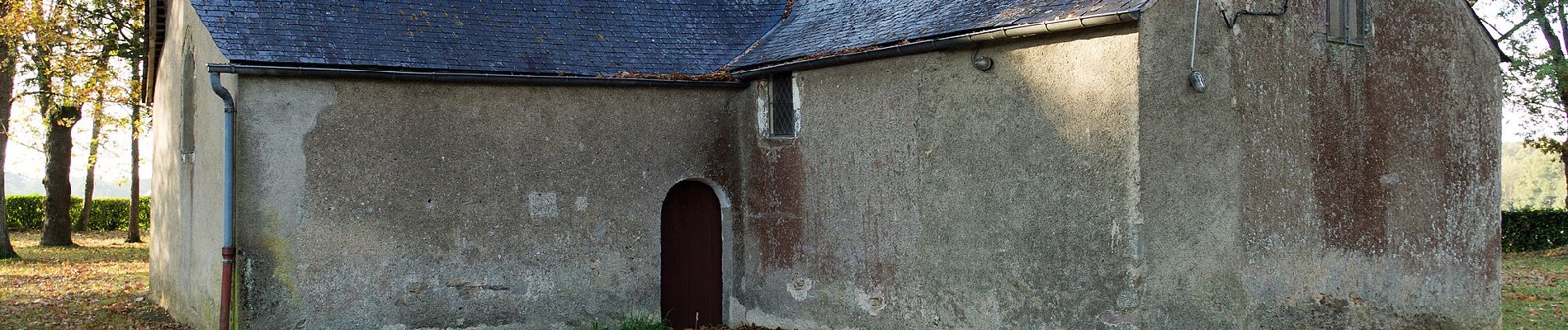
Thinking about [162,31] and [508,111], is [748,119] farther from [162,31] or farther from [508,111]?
[162,31]

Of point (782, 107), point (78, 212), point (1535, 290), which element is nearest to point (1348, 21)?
point (782, 107)

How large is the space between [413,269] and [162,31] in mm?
6097

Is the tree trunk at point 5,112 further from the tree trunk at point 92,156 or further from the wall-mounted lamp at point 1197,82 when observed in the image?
the wall-mounted lamp at point 1197,82

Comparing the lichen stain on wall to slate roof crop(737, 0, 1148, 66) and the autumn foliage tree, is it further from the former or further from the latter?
the autumn foliage tree

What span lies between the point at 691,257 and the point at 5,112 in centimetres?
1794

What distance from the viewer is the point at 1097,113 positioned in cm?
877

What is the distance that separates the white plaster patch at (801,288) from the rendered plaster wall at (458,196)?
53.2 inches

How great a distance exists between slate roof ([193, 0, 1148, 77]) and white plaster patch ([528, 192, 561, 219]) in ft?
3.86

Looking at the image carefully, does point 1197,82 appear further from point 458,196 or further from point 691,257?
point 458,196

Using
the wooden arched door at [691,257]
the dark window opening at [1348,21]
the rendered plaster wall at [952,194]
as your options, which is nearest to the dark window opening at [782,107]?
the rendered plaster wall at [952,194]

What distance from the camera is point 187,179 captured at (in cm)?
1260

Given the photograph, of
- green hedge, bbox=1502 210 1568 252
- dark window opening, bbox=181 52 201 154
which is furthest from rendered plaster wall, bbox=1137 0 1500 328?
green hedge, bbox=1502 210 1568 252

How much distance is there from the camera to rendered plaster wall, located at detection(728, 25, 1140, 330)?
8781 millimetres

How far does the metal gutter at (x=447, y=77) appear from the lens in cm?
1034
